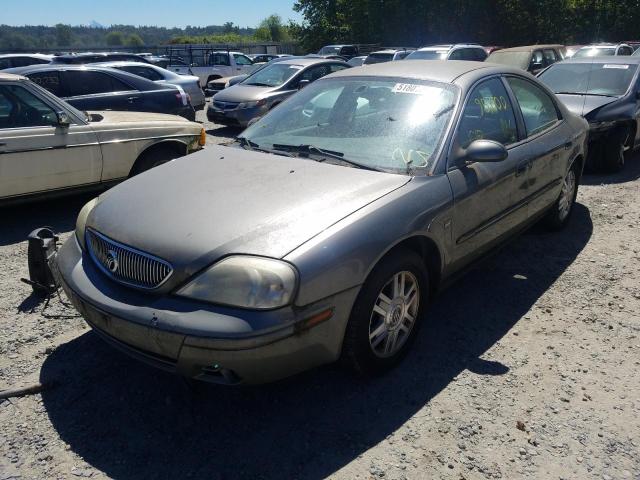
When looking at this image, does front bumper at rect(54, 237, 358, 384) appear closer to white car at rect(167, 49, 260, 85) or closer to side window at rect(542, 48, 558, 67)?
side window at rect(542, 48, 558, 67)

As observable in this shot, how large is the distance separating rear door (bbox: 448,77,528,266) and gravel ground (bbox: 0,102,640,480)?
1.94 feet

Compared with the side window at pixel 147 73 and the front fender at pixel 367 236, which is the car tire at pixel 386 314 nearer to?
the front fender at pixel 367 236

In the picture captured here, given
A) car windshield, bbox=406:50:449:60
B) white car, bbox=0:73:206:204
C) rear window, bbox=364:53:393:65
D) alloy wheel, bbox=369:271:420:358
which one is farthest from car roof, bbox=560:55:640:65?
rear window, bbox=364:53:393:65

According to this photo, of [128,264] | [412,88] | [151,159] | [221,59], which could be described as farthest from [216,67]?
[128,264]

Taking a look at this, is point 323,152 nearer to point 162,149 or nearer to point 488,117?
point 488,117

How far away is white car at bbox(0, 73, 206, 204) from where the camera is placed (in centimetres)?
531

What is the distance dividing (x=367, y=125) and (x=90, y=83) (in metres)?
6.31

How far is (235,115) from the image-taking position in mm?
10961

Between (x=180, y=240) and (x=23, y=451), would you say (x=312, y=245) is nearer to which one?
(x=180, y=240)

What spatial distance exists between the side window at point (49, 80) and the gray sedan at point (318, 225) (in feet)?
17.4

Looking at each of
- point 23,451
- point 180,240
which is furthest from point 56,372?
point 180,240

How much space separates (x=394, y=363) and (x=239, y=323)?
1129 mm

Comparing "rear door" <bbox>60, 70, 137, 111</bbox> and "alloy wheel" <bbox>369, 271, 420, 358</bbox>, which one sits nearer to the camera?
"alloy wheel" <bbox>369, 271, 420, 358</bbox>

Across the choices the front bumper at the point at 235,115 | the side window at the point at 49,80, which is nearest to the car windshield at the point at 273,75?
the front bumper at the point at 235,115
